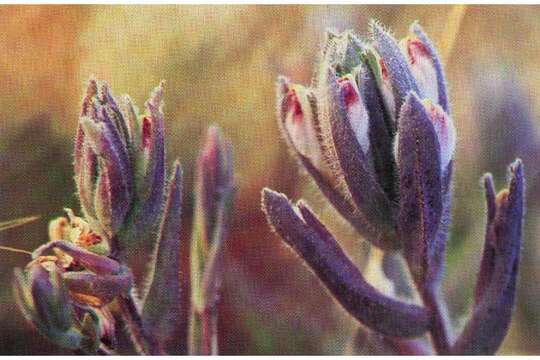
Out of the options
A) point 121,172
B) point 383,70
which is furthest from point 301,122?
point 121,172

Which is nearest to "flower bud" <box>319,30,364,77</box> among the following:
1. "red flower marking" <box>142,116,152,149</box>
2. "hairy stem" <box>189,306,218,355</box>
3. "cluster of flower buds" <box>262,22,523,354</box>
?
"cluster of flower buds" <box>262,22,523,354</box>

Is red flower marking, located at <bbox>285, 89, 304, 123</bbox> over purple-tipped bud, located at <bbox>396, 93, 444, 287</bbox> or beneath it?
over

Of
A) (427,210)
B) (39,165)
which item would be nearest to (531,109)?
(427,210)

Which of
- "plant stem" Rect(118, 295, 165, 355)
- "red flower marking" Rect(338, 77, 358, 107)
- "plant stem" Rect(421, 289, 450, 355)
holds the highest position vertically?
"red flower marking" Rect(338, 77, 358, 107)

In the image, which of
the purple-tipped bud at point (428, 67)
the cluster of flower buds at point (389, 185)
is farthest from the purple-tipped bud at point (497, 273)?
the purple-tipped bud at point (428, 67)

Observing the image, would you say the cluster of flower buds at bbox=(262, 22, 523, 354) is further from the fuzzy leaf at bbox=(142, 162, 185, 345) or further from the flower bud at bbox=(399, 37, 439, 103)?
the fuzzy leaf at bbox=(142, 162, 185, 345)

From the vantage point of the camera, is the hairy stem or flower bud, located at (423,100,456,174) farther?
the hairy stem

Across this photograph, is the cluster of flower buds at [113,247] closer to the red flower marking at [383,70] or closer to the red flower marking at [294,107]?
the red flower marking at [294,107]

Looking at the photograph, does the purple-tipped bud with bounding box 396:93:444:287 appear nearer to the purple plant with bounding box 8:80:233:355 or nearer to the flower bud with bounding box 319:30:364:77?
the flower bud with bounding box 319:30:364:77
